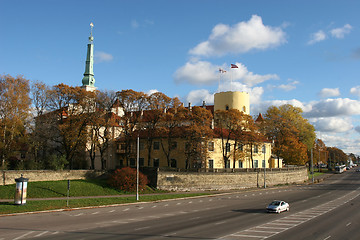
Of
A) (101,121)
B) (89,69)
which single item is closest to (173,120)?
(101,121)

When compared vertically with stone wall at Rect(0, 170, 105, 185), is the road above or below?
below

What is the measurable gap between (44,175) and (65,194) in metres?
6.57

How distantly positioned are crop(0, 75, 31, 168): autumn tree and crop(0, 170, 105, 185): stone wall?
3.23 meters

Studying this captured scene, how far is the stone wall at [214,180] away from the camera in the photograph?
51.2m

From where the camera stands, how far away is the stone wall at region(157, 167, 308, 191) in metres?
51.2

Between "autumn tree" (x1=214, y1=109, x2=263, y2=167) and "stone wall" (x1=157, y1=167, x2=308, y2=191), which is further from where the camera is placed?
"autumn tree" (x1=214, y1=109, x2=263, y2=167)

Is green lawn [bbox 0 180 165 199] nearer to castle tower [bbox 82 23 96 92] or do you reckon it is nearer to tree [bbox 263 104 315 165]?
tree [bbox 263 104 315 165]

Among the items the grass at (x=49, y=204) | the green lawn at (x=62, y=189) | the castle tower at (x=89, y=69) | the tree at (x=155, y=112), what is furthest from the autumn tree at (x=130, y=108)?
the castle tower at (x=89, y=69)

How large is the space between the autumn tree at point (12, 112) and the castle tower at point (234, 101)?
156 feet

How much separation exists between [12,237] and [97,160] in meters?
49.5

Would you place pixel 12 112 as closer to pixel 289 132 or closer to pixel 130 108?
pixel 130 108

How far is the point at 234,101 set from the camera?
8006 centimetres

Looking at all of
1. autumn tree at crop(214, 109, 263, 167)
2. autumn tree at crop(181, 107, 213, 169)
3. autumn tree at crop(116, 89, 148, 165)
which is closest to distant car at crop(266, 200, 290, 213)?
autumn tree at crop(181, 107, 213, 169)

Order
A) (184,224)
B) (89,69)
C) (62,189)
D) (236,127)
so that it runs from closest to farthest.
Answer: (184,224) → (62,189) → (236,127) → (89,69)
